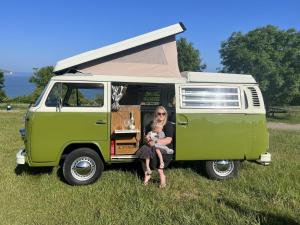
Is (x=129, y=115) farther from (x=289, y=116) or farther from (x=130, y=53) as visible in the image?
(x=289, y=116)

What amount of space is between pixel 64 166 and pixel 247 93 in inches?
165

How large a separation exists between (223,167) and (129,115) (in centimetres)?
237

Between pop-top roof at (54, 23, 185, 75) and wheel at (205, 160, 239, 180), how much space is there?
2263 mm

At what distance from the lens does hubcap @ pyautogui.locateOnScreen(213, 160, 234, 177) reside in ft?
27.9

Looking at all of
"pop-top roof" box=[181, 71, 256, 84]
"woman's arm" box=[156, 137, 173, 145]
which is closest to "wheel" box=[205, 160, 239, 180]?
"woman's arm" box=[156, 137, 173, 145]

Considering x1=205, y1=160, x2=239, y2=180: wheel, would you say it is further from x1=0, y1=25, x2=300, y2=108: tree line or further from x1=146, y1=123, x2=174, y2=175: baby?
x1=0, y1=25, x2=300, y2=108: tree line

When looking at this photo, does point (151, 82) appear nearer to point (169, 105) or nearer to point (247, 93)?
point (169, 105)

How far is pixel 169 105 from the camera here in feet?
31.2

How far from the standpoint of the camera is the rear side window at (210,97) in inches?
324

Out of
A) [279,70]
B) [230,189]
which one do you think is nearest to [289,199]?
[230,189]

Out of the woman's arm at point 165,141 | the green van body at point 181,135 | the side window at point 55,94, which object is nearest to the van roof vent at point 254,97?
the green van body at point 181,135

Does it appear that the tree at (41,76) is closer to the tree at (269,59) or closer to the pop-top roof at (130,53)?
the tree at (269,59)

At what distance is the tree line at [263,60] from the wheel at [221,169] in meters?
31.1

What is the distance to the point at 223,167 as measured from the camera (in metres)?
8.53
